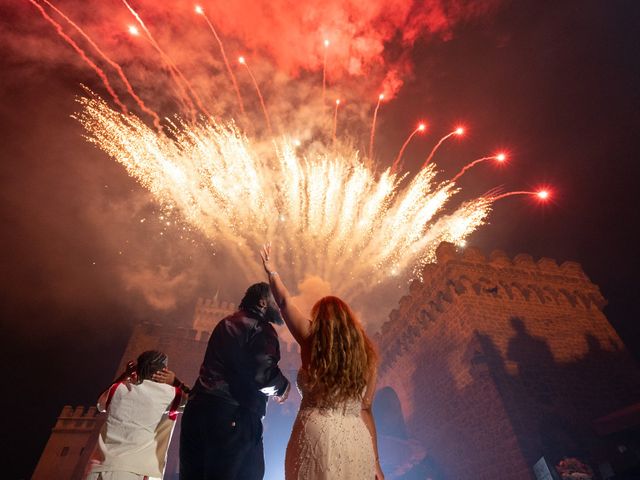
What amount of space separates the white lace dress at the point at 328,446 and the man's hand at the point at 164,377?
1.69 meters

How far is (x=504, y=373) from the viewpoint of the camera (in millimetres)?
9906

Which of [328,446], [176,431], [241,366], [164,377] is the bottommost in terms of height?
[328,446]

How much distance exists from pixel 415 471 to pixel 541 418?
5429 millimetres

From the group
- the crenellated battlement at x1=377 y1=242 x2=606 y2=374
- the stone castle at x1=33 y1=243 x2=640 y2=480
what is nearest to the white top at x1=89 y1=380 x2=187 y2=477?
the stone castle at x1=33 y1=243 x2=640 y2=480

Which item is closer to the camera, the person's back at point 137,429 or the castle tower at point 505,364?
the person's back at point 137,429

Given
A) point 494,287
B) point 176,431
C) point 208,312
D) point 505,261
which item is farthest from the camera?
point 208,312

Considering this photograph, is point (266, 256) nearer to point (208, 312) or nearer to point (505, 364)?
Answer: point (505, 364)

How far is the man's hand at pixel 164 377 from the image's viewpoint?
3120 mm

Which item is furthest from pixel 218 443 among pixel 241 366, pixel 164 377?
pixel 164 377

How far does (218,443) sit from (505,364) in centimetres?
1054

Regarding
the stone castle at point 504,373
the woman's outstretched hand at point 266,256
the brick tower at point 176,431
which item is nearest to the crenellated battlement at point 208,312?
the brick tower at point 176,431

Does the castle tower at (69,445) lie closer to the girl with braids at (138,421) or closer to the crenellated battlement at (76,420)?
the crenellated battlement at (76,420)

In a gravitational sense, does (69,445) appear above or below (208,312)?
below

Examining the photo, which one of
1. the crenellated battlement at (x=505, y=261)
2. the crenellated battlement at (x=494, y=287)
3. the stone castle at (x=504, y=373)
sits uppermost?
the crenellated battlement at (x=505, y=261)
